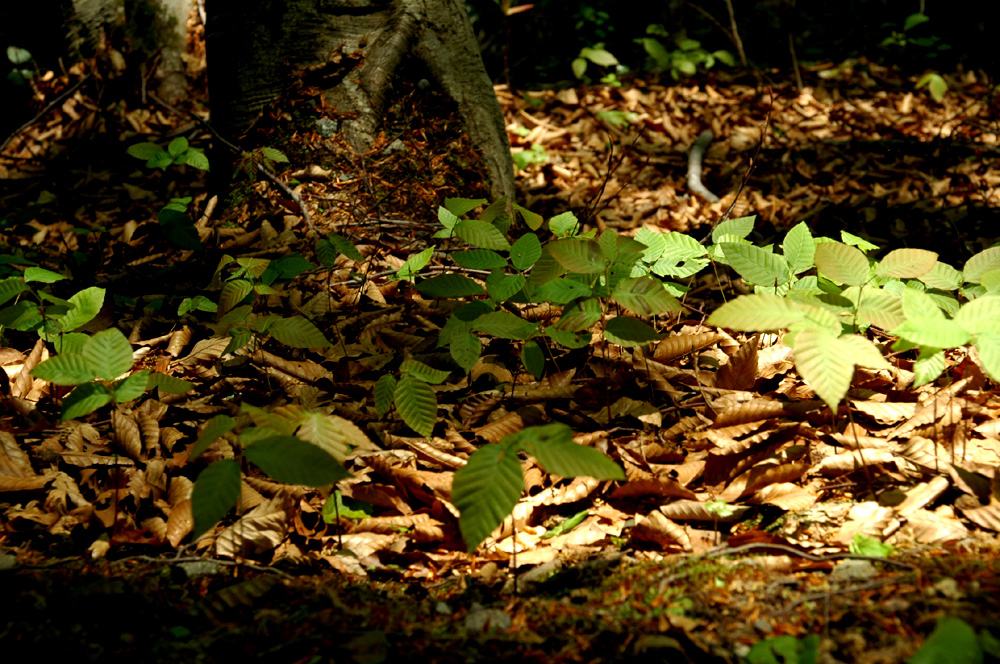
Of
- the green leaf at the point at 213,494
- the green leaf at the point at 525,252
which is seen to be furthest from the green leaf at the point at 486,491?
the green leaf at the point at 525,252

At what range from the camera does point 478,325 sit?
6.44 ft

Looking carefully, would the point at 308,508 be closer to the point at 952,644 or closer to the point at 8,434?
the point at 8,434

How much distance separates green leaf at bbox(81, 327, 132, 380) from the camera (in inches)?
60.6

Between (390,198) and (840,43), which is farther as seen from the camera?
(840,43)

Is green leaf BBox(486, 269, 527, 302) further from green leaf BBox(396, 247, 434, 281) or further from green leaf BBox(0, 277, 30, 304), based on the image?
green leaf BBox(0, 277, 30, 304)

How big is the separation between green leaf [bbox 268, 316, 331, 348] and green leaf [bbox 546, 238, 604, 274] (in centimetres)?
73

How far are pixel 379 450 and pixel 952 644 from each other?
137cm

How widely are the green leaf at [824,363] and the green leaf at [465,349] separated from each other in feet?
2.94

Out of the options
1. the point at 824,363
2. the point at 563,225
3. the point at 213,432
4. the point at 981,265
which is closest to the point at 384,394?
the point at 213,432

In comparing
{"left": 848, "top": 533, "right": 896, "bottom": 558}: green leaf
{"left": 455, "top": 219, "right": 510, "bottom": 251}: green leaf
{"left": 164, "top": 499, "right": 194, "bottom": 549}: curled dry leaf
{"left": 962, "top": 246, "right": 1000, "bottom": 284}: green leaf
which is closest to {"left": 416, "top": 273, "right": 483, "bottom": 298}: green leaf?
{"left": 455, "top": 219, "right": 510, "bottom": 251}: green leaf

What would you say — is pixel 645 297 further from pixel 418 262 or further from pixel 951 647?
pixel 951 647

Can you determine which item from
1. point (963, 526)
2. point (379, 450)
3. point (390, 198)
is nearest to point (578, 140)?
point (390, 198)

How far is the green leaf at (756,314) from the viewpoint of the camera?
1.49 meters

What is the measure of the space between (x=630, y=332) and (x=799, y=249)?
67cm
